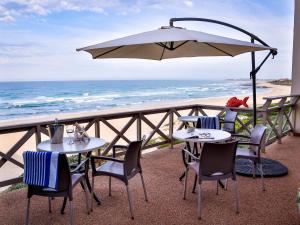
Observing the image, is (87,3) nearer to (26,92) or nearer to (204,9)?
(204,9)

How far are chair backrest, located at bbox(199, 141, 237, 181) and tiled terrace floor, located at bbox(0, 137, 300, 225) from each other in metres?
0.46

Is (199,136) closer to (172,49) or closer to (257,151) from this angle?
(257,151)

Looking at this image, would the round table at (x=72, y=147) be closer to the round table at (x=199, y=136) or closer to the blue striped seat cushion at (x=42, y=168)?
the blue striped seat cushion at (x=42, y=168)

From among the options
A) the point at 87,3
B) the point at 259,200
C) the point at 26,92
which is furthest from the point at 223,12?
the point at 26,92

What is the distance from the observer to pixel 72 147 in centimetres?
304

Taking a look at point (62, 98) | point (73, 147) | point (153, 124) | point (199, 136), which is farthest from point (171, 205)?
point (62, 98)

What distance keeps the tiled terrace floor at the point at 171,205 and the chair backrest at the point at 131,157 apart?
18.2 inches

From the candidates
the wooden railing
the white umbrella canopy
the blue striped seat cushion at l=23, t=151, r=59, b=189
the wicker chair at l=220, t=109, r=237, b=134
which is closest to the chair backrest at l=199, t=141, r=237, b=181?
the white umbrella canopy

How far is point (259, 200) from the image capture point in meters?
3.41

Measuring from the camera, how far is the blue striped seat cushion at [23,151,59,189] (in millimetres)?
2428

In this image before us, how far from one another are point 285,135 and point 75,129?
5.48 meters

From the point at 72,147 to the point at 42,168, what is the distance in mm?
611

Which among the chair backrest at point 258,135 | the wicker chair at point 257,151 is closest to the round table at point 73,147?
the wicker chair at point 257,151

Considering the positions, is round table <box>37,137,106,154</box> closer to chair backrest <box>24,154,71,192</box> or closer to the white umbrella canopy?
chair backrest <box>24,154,71,192</box>
